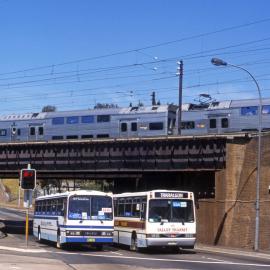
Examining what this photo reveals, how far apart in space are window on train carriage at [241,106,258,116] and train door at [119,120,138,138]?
9.80m

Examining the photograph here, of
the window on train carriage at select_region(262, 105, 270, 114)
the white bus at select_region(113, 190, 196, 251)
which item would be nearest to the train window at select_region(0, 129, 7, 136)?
the window on train carriage at select_region(262, 105, 270, 114)

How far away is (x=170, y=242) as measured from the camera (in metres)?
28.5

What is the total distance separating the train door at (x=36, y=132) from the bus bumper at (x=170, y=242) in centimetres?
3192

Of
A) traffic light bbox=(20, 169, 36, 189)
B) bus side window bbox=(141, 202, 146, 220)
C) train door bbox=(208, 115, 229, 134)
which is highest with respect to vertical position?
train door bbox=(208, 115, 229, 134)

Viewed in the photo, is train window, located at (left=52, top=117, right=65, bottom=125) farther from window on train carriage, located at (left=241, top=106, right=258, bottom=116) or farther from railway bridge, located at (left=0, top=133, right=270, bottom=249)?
window on train carriage, located at (left=241, top=106, right=258, bottom=116)

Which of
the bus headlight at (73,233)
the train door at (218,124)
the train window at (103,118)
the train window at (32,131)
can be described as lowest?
the bus headlight at (73,233)

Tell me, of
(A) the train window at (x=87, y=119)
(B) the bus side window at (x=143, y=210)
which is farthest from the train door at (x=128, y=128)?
(B) the bus side window at (x=143, y=210)

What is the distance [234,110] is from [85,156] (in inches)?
447

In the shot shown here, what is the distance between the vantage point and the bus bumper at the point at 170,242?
1113 inches

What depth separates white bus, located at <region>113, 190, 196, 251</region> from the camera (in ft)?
93.1

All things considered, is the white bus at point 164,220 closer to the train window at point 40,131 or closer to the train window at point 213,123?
the train window at point 213,123

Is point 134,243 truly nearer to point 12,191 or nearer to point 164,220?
point 164,220

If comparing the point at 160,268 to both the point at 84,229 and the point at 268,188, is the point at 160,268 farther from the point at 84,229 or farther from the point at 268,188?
the point at 268,188

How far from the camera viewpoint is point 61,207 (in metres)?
30.5
